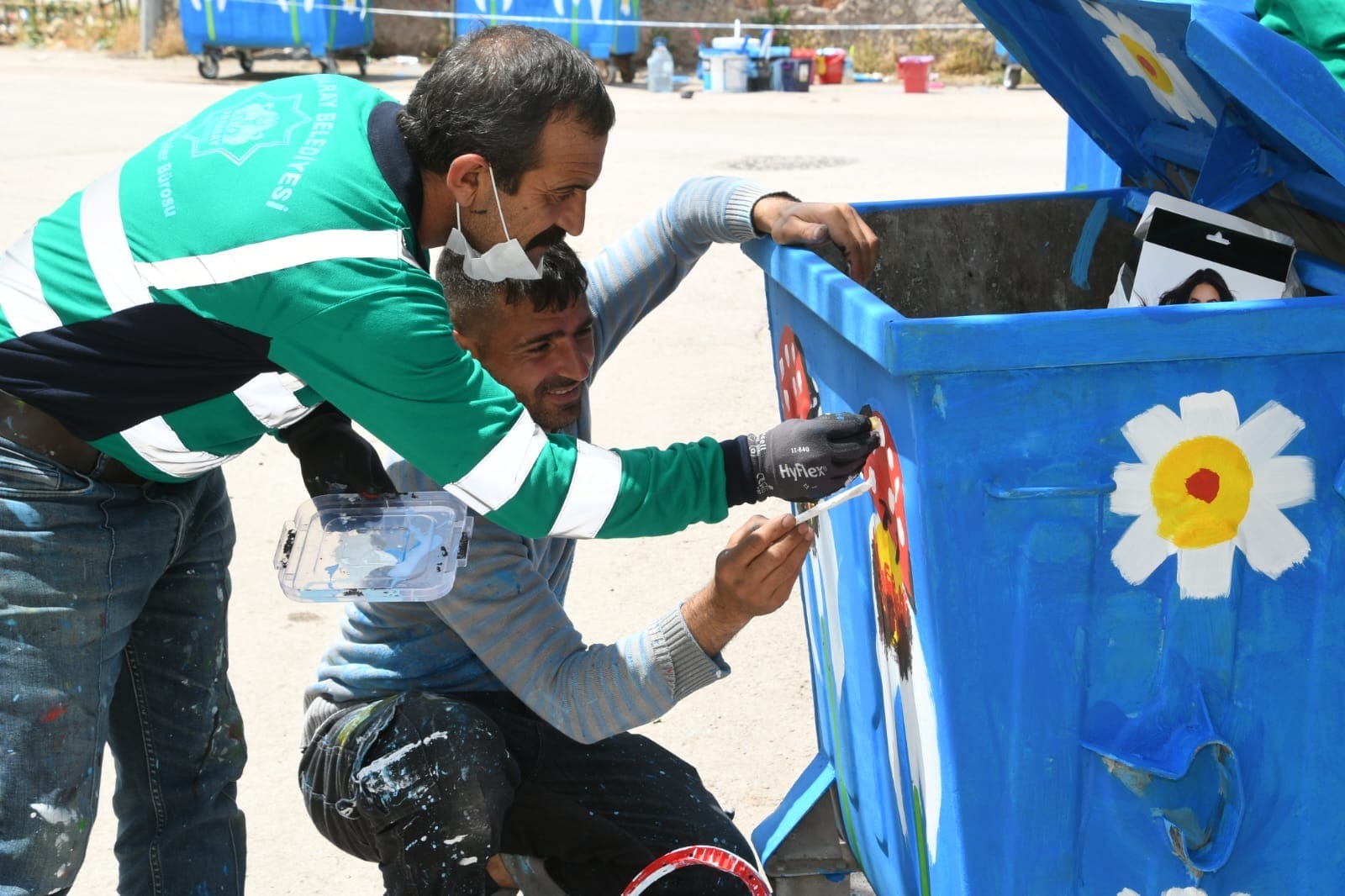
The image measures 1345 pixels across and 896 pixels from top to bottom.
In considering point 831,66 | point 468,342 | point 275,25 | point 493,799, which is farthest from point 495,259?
point 275,25

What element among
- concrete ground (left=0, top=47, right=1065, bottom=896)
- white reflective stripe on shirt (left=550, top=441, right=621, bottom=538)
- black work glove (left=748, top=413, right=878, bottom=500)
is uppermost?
black work glove (left=748, top=413, right=878, bottom=500)

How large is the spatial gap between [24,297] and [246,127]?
371 mm

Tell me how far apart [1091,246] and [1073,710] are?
3.71 ft

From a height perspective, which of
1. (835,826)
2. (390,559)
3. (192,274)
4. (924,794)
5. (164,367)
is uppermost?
(192,274)

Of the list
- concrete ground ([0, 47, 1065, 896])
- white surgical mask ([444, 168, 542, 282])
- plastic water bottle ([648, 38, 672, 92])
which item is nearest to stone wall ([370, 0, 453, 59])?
plastic water bottle ([648, 38, 672, 92])

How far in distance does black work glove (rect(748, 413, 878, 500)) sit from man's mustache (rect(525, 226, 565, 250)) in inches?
18.6

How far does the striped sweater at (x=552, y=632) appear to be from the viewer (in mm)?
1946

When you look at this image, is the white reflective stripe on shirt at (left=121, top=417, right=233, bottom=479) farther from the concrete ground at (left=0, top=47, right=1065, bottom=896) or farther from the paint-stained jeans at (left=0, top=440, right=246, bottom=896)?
the concrete ground at (left=0, top=47, right=1065, bottom=896)

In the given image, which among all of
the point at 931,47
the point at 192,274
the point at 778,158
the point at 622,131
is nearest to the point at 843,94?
the point at 931,47

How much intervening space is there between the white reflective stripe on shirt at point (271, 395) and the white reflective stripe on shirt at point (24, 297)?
252mm

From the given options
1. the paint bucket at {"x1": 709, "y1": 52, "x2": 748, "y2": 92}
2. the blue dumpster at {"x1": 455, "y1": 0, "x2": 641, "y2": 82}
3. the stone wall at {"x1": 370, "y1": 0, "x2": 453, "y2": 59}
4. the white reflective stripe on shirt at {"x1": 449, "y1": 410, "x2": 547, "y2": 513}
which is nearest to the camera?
the white reflective stripe on shirt at {"x1": 449, "y1": 410, "x2": 547, "y2": 513}

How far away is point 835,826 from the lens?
2.39 meters

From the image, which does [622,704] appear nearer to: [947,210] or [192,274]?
[192,274]

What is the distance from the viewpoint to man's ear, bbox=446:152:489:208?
6.12 feet
